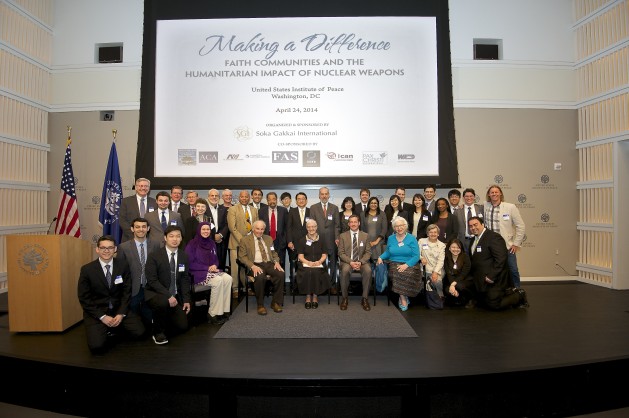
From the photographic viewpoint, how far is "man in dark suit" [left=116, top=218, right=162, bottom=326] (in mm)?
3646

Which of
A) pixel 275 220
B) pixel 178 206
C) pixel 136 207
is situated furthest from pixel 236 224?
pixel 136 207

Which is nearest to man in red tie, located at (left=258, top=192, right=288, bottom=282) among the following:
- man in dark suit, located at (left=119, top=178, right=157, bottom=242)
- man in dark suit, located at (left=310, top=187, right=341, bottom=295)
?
man in dark suit, located at (left=310, top=187, right=341, bottom=295)

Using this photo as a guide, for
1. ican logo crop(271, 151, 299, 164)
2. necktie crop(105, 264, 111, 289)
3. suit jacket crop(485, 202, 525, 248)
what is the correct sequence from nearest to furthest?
necktie crop(105, 264, 111, 289), suit jacket crop(485, 202, 525, 248), ican logo crop(271, 151, 299, 164)

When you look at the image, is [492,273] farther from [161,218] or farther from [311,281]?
[161,218]

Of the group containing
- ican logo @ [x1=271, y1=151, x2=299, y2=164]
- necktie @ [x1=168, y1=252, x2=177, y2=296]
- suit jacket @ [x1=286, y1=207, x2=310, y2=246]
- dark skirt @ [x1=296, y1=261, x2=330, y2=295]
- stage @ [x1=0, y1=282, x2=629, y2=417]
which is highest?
ican logo @ [x1=271, y1=151, x2=299, y2=164]

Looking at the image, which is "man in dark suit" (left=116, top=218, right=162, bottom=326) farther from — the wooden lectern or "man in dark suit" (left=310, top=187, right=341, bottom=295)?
"man in dark suit" (left=310, top=187, right=341, bottom=295)

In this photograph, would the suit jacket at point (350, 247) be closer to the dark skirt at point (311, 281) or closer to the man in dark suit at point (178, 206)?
the dark skirt at point (311, 281)

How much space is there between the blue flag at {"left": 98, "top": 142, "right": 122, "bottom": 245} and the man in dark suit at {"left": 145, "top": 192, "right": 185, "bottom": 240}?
1286 millimetres

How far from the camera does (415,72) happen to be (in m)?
6.00

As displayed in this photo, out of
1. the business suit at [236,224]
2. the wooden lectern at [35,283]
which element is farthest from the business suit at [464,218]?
the wooden lectern at [35,283]

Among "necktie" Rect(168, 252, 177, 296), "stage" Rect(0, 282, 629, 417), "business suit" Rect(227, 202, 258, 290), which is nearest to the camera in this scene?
"stage" Rect(0, 282, 629, 417)

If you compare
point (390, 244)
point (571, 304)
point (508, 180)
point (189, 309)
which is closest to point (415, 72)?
point (508, 180)

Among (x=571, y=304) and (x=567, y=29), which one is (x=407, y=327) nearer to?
(x=571, y=304)

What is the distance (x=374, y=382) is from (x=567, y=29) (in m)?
7.32
